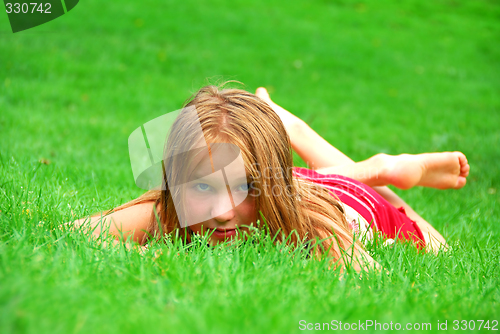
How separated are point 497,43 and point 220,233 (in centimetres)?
1136

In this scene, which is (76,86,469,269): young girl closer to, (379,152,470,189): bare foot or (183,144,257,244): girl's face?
(183,144,257,244): girl's face

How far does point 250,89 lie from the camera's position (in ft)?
7.82

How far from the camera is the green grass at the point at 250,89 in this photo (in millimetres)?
1179

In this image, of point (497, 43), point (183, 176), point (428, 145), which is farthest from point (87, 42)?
point (497, 43)

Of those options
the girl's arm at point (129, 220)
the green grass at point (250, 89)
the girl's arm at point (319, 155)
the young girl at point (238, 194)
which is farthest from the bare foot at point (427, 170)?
the girl's arm at point (129, 220)

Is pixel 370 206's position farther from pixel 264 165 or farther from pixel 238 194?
pixel 238 194

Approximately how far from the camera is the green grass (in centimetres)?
118

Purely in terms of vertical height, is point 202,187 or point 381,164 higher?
point 202,187

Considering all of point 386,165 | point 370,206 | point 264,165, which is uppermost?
point 264,165

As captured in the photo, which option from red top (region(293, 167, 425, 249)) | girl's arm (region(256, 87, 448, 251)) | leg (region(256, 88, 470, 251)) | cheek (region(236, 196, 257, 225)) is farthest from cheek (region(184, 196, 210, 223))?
girl's arm (region(256, 87, 448, 251))

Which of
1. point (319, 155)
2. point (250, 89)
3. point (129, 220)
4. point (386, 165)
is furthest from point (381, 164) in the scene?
point (129, 220)

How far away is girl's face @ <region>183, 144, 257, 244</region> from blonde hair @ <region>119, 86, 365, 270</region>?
5cm

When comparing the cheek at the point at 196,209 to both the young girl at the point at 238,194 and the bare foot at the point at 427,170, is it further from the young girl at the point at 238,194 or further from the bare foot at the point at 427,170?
the bare foot at the point at 427,170

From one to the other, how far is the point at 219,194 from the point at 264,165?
240mm
